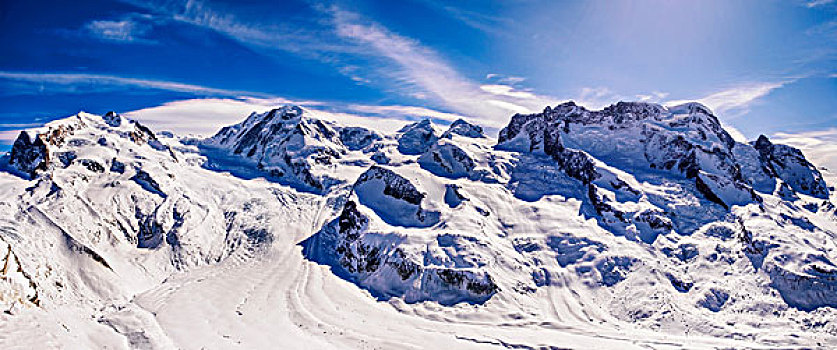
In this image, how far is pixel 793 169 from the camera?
106m

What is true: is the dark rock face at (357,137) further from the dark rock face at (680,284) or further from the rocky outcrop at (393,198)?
the dark rock face at (680,284)

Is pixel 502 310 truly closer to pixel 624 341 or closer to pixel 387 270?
pixel 624 341

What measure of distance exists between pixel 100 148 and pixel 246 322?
72641 millimetres

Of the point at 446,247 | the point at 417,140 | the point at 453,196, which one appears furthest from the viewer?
the point at 417,140

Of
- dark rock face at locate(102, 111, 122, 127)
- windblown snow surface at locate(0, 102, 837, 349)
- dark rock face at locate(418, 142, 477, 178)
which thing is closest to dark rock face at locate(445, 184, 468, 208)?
windblown snow surface at locate(0, 102, 837, 349)

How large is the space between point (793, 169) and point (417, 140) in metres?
123

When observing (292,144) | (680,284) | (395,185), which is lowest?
(292,144)

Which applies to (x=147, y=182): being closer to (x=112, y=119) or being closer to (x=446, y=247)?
(x=112, y=119)

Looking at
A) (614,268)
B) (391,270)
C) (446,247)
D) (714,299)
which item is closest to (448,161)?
(446,247)

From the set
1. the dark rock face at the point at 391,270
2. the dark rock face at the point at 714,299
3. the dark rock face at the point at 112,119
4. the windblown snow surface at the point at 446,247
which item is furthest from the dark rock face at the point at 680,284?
the dark rock face at the point at 112,119

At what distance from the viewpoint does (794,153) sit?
110938 millimetres

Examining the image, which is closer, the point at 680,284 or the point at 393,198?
the point at 680,284

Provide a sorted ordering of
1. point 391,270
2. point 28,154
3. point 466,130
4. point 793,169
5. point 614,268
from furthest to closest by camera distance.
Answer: point 466,130
point 793,169
point 28,154
point 391,270
point 614,268

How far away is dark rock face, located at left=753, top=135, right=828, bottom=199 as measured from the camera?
3957 inches
